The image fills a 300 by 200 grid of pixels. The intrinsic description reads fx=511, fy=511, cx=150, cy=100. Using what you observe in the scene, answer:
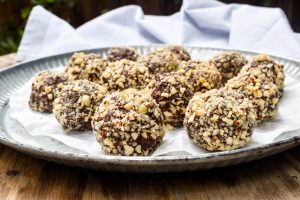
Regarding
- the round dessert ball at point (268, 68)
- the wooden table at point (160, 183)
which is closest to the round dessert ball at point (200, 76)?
the round dessert ball at point (268, 68)

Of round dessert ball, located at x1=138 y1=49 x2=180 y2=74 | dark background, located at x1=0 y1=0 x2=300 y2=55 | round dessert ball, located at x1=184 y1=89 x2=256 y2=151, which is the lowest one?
dark background, located at x1=0 y1=0 x2=300 y2=55

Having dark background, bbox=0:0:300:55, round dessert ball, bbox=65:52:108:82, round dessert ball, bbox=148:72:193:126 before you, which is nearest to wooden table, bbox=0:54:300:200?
round dessert ball, bbox=148:72:193:126

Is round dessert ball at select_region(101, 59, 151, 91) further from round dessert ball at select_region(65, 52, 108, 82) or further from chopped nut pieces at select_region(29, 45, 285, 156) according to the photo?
round dessert ball at select_region(65, 52, 108, 82)

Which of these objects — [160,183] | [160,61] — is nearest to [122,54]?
[160,61]

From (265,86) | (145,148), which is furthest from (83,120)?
(265,86)

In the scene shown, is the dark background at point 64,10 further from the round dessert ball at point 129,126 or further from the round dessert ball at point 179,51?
the round dessert ball at point 129,126
